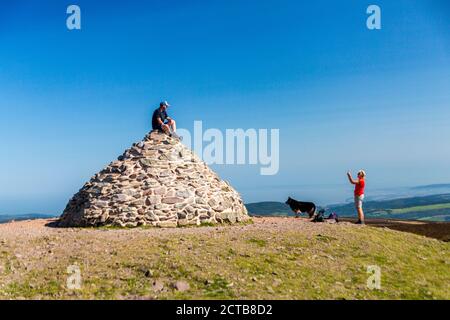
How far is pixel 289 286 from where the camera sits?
400 inches

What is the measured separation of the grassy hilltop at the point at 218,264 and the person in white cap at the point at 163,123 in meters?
7.43

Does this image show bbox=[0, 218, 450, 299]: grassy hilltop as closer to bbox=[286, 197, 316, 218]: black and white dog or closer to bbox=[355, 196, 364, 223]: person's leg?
bbox=[355, 196, 364, 223]: person's leg

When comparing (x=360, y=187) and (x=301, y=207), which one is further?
(x=301, y=207)

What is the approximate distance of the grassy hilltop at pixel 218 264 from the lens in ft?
32.1

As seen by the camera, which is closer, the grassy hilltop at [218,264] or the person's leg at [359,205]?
the grassy hilltop at [218,264]

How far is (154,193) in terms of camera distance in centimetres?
1897

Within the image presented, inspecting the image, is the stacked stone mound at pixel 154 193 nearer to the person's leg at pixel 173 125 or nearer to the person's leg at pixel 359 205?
the person's leg at pixel 173 125

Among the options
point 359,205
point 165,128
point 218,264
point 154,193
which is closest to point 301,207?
point 359,205

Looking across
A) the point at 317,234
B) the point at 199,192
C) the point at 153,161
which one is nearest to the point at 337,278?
the point at 317,234

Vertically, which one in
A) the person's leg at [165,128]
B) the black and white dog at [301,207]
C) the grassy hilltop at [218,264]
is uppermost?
the person's leg at [165,128]

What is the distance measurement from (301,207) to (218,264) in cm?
1370

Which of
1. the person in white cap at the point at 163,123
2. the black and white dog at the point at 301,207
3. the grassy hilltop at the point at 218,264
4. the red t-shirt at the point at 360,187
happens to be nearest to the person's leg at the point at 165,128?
the person in white cap at the point at 163,123

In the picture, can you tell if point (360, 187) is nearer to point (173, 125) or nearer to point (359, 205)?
point (359, 205)
